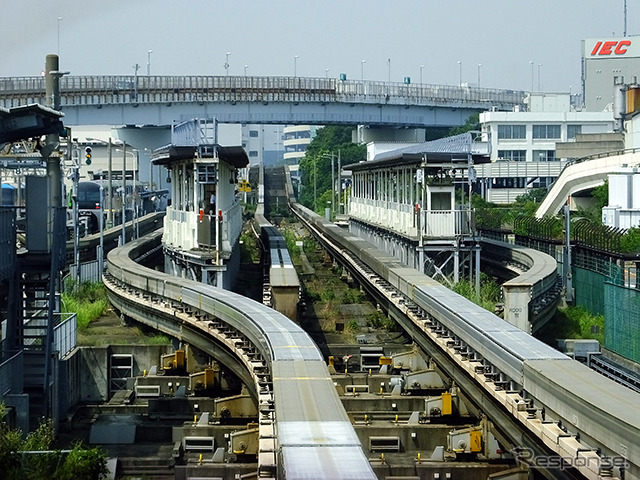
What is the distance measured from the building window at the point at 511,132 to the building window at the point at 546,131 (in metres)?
0.80

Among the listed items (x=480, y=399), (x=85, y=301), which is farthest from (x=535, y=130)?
(x=480, y=399)

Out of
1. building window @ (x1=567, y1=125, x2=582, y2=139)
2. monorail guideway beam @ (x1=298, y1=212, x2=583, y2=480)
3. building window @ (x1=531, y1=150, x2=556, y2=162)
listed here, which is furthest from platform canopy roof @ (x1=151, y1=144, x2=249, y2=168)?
building window @ (x1=567, y1=125, x2=582, y2=139)

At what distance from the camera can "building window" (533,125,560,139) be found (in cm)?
8512

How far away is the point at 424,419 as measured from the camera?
21594 millimetres

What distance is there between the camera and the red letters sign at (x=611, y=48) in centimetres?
Result: 10051

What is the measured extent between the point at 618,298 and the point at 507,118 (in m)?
59.2

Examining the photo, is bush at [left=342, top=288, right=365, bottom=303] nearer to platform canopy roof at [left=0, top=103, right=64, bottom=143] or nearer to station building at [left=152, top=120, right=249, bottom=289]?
station building at [left=152, top=120, right=249, bottom=289]

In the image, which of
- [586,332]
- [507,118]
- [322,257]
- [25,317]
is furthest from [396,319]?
[507,118]

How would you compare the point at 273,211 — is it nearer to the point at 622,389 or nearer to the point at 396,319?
the point at 396,319

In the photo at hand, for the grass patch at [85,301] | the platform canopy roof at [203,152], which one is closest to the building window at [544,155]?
the grass patch at [85,301]

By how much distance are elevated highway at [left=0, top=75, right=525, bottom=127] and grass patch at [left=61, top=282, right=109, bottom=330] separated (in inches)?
1374

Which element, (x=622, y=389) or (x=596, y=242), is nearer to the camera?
(x=622, y=389)

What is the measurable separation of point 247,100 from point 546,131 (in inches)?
858

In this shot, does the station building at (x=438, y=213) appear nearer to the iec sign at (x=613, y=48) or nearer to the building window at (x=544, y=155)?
the building window at (x=544, y=155)
